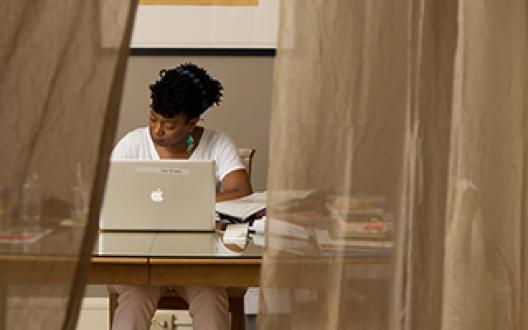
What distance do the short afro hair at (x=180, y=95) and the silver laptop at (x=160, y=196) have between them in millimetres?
793

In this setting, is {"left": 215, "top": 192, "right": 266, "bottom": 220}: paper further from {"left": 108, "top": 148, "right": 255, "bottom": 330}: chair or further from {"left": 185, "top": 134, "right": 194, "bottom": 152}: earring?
{"left": 185, "top": 134, "right": 194, "bottom": 152}: earring

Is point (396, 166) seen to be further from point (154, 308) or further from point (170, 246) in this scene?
point (154, 308)

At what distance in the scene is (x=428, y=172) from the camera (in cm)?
104

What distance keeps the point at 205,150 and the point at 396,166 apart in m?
2.46

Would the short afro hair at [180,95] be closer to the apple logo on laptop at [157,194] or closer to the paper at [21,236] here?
the apple logo on laptop at [157,194]

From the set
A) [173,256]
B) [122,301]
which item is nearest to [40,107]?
[173,256]

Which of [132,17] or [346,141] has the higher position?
[132,17]

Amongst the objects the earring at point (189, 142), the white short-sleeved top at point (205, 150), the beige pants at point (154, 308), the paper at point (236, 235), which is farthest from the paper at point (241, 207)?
the earring at point (189, 142)

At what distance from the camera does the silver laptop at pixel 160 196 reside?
254cm

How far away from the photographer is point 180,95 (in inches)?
132

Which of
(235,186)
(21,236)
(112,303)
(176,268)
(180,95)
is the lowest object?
(112,303)

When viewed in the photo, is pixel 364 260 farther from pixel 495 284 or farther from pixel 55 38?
pixel 55 38

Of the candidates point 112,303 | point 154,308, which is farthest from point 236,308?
point 112,303

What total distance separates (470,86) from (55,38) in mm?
472
